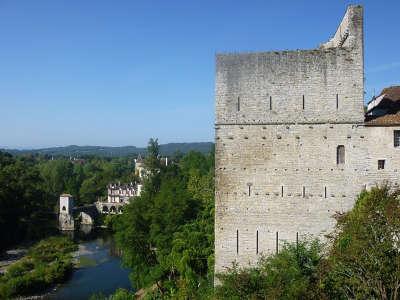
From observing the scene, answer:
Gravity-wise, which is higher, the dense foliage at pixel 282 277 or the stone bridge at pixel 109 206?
the dense foliage at pixel 282 277

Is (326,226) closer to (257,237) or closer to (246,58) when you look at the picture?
(257,237)

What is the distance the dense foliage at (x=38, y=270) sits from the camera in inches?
1578

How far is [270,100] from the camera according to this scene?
20875mm

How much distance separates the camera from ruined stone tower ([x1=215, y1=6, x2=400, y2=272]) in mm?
20078

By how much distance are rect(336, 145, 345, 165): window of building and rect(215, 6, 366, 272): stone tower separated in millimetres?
48

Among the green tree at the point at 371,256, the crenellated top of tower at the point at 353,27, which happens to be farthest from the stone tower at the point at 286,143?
the green tree at the point at 371,256

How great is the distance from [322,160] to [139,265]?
69.5ft

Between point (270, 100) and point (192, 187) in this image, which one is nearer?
point (270, 100)

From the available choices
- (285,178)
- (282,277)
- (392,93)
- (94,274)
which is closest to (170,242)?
(94,274)

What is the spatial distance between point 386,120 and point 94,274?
121 ft

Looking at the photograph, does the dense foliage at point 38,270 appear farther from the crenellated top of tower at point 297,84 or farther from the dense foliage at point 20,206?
the crenellated top of tower at point 297,84

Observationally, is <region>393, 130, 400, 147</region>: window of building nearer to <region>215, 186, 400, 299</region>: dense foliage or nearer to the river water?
<region>215, 186, 400, 299</region>: dense foliage

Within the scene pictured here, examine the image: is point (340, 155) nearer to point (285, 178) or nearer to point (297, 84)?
point (285, 178)

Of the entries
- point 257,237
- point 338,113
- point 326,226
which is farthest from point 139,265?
point 338,113
